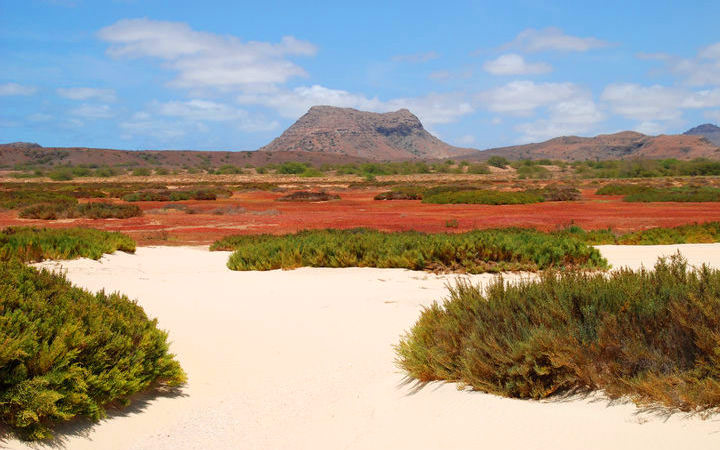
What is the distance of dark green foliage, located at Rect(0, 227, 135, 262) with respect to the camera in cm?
1330

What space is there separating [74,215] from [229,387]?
28.6 metres

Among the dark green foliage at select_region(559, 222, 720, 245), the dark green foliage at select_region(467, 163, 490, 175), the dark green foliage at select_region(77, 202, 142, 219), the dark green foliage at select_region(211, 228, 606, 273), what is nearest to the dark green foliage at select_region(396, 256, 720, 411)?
the dark green foliage at select_region(211, 228, 606, 273)

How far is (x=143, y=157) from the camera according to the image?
176 metres

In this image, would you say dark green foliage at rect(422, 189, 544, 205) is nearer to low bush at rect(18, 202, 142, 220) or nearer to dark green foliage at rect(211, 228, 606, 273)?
low bush at rect(18, 202, 142, 220)

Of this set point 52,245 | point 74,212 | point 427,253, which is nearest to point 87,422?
point 427,253

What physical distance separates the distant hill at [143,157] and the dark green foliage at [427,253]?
160028 mm

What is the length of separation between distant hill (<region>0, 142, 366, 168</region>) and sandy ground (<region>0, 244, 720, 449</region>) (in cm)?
16394

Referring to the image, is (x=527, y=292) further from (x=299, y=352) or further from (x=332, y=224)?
(x=332, y=224)

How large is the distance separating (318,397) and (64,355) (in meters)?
2.29

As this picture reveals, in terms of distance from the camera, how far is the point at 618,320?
A: 15.1 feet

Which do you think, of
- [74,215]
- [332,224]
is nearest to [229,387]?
[332,224]

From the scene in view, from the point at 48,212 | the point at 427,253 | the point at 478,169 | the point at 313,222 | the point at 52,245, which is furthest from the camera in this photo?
the point at 478,169

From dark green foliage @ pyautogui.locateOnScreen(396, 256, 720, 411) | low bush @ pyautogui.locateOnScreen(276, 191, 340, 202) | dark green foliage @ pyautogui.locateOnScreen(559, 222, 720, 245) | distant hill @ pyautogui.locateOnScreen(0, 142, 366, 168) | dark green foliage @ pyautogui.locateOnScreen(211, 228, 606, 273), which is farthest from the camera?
distant hill @ pyautogui.locateOnScreen(0, 142, 366, 168)

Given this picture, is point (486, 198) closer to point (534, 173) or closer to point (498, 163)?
point (534, 173)
